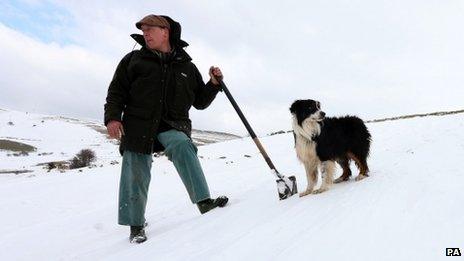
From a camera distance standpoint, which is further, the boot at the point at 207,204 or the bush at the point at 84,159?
the bush at the point at 84,159

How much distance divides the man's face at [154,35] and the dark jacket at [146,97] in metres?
0.08

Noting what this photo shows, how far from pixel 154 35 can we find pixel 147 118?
889mm

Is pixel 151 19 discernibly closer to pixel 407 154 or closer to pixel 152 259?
pixel 152 259

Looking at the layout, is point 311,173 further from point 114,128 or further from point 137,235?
point 114,128

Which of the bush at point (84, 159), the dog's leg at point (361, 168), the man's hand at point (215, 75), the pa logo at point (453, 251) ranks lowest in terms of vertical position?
the pa logo at point (453, 251)

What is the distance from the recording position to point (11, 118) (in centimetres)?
4447

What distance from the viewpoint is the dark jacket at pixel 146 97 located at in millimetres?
4824

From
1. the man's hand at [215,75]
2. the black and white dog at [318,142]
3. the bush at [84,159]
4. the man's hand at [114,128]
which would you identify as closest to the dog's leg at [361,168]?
the black and white dog at [318,142]

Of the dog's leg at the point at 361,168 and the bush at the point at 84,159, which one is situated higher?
the bush at the point at 84,159

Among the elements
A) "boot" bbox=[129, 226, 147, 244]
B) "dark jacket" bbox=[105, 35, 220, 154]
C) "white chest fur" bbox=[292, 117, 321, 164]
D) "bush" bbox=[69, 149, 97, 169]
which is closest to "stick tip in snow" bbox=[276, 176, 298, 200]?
"white chest fur" bbox=[292, 117, 321, 164]

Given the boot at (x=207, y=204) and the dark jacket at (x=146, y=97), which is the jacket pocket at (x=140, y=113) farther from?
the boot at (x=207, y=204)

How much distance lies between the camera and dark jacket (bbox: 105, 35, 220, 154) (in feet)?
15.8

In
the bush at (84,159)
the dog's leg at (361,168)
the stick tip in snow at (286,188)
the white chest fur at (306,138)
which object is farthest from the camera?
the bush at (84,159)

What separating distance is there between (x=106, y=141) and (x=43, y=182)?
24.0 meters
